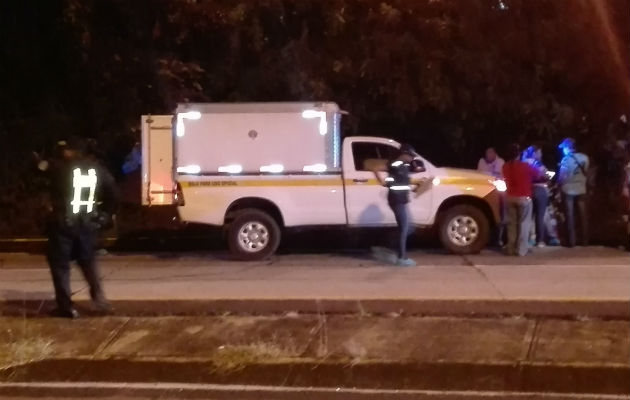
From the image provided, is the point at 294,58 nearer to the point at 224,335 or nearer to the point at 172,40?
the point at 172,40

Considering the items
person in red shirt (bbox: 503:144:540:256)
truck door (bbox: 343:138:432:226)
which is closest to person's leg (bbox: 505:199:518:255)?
person in red shirt (bbox: 503:144:540:256)

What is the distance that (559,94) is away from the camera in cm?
1989

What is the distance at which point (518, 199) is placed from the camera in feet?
48.2

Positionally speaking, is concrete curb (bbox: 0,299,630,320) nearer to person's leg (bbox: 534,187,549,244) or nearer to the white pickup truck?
the white pickup truck

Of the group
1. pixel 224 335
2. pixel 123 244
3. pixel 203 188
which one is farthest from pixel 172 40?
pixel 224 335

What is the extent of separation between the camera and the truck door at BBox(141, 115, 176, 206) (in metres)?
15.8

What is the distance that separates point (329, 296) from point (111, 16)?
33.4 ft

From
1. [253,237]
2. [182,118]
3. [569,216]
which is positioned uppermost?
[182,118]

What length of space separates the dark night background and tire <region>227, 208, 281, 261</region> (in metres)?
3.55

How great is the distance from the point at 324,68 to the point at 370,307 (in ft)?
30.6

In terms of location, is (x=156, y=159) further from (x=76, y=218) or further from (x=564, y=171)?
(x=564, y=171)

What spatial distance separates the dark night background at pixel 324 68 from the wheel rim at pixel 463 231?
354 cm

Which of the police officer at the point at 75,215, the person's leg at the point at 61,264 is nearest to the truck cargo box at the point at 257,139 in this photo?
the police officer at the point at 75,215

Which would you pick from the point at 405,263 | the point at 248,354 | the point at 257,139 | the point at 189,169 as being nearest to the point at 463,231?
the point at 405,263
